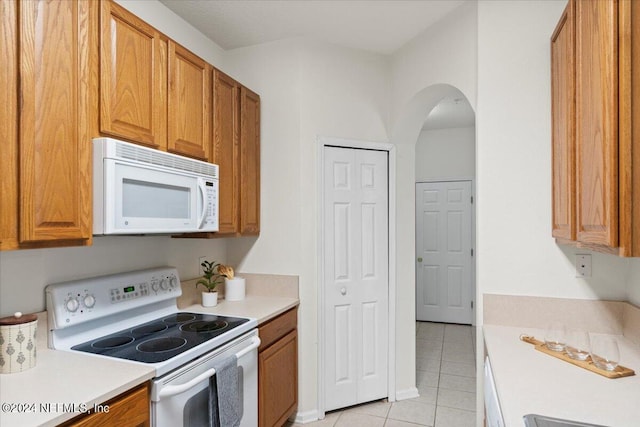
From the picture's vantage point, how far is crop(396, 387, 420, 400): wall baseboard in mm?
2920

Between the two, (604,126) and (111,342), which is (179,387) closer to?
(111,342)

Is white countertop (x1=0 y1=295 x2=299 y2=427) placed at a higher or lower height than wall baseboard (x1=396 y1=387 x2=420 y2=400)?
higher

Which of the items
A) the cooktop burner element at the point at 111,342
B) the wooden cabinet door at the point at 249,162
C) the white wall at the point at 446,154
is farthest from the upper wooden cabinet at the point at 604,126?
the white wall at the point at 446,154

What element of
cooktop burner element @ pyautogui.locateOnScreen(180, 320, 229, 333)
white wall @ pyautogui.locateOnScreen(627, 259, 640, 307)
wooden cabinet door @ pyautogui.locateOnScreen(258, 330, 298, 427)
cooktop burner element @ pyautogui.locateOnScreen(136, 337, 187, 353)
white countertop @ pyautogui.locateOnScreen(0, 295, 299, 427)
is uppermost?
white wall @ pyautogui.locateOnScreen(627, 259, 640, 307)

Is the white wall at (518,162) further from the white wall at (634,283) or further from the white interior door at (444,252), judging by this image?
the white interior door at (444,252)

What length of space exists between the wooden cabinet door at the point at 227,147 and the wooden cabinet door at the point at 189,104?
0.08 meters

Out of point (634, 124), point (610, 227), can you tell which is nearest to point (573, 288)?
point (610, 227)

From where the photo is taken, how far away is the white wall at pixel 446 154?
4977 mm

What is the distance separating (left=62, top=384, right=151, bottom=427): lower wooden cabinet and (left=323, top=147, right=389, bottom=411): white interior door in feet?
5.02

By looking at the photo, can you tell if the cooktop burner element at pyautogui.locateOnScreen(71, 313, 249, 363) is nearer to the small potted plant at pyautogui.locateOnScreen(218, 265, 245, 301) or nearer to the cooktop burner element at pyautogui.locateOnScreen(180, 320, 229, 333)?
the cooktop burner element at pyautogui.locateOnScreen(180, 320, 229, 333)

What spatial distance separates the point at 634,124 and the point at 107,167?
5.94 ft

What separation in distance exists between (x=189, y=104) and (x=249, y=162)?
0.66 metres

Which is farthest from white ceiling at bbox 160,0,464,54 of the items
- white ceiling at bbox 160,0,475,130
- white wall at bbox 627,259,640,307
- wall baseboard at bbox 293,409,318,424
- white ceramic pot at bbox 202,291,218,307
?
wall baseboard at bbox 293,409,318,424

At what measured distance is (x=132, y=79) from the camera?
5.32 ft
